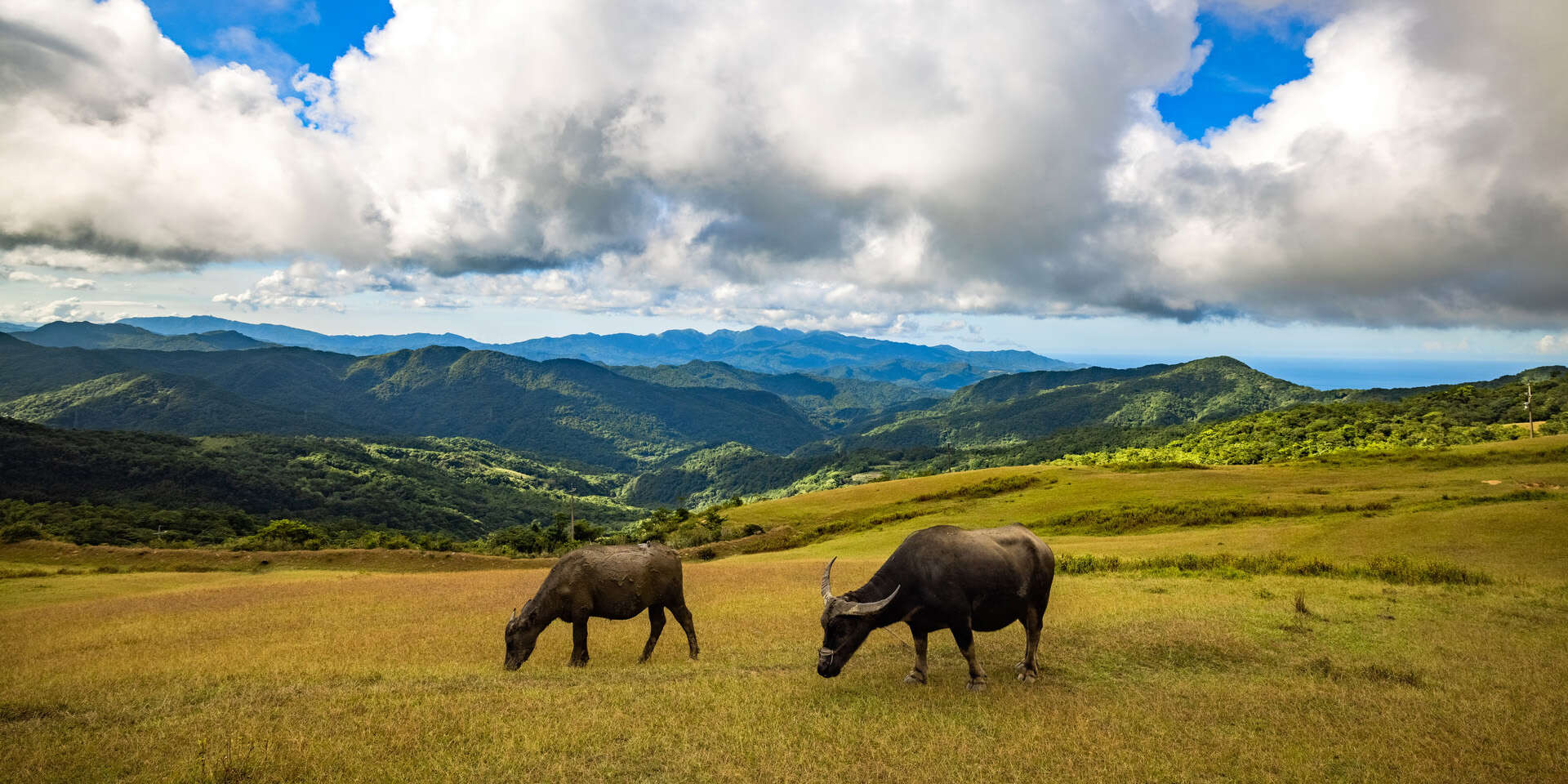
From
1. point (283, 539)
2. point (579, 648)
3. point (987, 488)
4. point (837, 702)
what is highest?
point (837, 702)

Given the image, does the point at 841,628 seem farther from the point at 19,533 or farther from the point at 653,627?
the point at 19,533

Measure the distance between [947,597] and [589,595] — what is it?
846 cm

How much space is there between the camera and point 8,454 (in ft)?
480

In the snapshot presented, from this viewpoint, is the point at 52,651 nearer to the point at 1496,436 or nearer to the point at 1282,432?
the point at 1496,436

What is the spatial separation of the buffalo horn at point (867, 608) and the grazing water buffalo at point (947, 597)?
0.05 ft

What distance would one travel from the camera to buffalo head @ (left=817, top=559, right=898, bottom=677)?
12.7 meters

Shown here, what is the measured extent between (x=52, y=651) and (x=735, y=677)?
1961 cm

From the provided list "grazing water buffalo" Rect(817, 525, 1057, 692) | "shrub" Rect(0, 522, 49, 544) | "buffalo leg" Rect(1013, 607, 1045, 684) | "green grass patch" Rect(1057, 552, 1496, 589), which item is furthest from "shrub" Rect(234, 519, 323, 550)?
"buffalo leg" Rect(1013, 607, 1045, 684)

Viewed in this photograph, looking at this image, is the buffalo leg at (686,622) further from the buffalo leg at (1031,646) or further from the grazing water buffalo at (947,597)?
the buffalo leg at (1031,646)

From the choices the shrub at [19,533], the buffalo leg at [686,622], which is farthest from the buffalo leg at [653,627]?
the shrub at [19,533]

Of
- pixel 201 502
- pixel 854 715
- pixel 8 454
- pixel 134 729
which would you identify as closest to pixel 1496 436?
pixel 854 715

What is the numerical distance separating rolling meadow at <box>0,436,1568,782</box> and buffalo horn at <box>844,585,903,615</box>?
1.50 meters

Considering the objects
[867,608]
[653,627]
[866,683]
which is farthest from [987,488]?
[867,608]

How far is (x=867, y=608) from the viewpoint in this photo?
41.4ft
